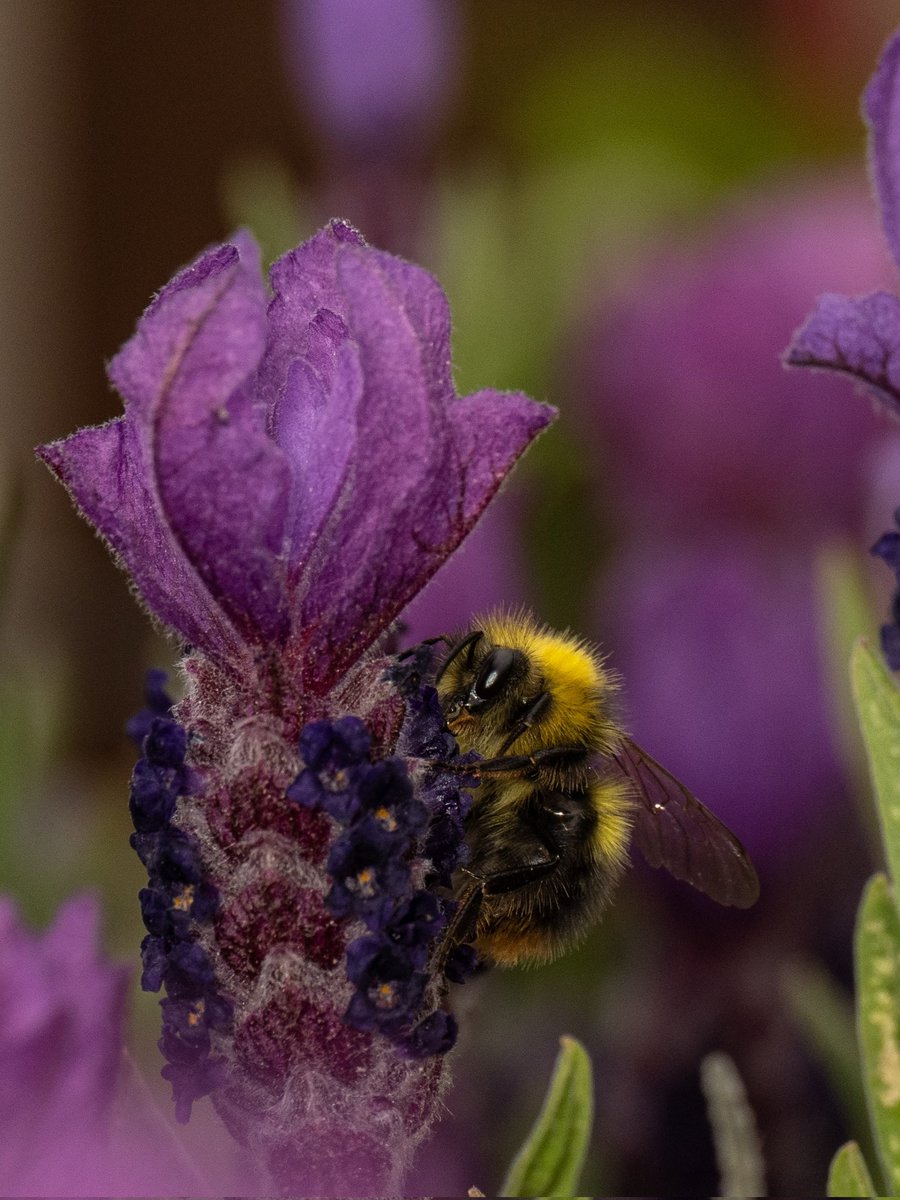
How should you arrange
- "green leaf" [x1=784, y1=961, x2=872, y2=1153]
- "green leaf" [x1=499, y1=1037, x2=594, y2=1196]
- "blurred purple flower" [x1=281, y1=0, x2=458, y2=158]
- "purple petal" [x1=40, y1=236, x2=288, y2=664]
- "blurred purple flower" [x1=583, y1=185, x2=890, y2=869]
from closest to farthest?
"purple petal" [x1=40, y1=236, x2=288, y2=664]
"green leaf" [x1=499, y1=1037, x2=594, y2=1196]
"green leaf" [x1=784, y1=961, x2=872, y2=1153]
"blurred purple flower" [x1=583, y1=185, x2=890, y2=869]
"blurred purple flower" [x1=281, y1=0, x2=458, y2=158]

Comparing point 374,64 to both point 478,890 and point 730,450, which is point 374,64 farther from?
point 478,890

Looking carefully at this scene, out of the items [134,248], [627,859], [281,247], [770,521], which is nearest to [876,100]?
[627,859]

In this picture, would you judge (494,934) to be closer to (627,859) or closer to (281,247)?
(627,859)

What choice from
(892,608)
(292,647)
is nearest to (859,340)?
(892,608)

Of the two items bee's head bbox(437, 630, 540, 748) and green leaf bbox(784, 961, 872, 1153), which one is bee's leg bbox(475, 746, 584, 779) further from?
green leaf bbox(784, 961, 872, 1153)

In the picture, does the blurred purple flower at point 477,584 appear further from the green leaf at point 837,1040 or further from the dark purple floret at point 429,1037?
the dark purple floret at point 429,1037

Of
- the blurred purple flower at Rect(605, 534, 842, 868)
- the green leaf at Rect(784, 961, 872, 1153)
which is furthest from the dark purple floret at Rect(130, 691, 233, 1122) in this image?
the blurred purple flower at Rect(605, 534, 842, 868)

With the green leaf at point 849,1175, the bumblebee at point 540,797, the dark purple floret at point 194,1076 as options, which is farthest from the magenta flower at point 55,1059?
the green leaf at point 849,1175
